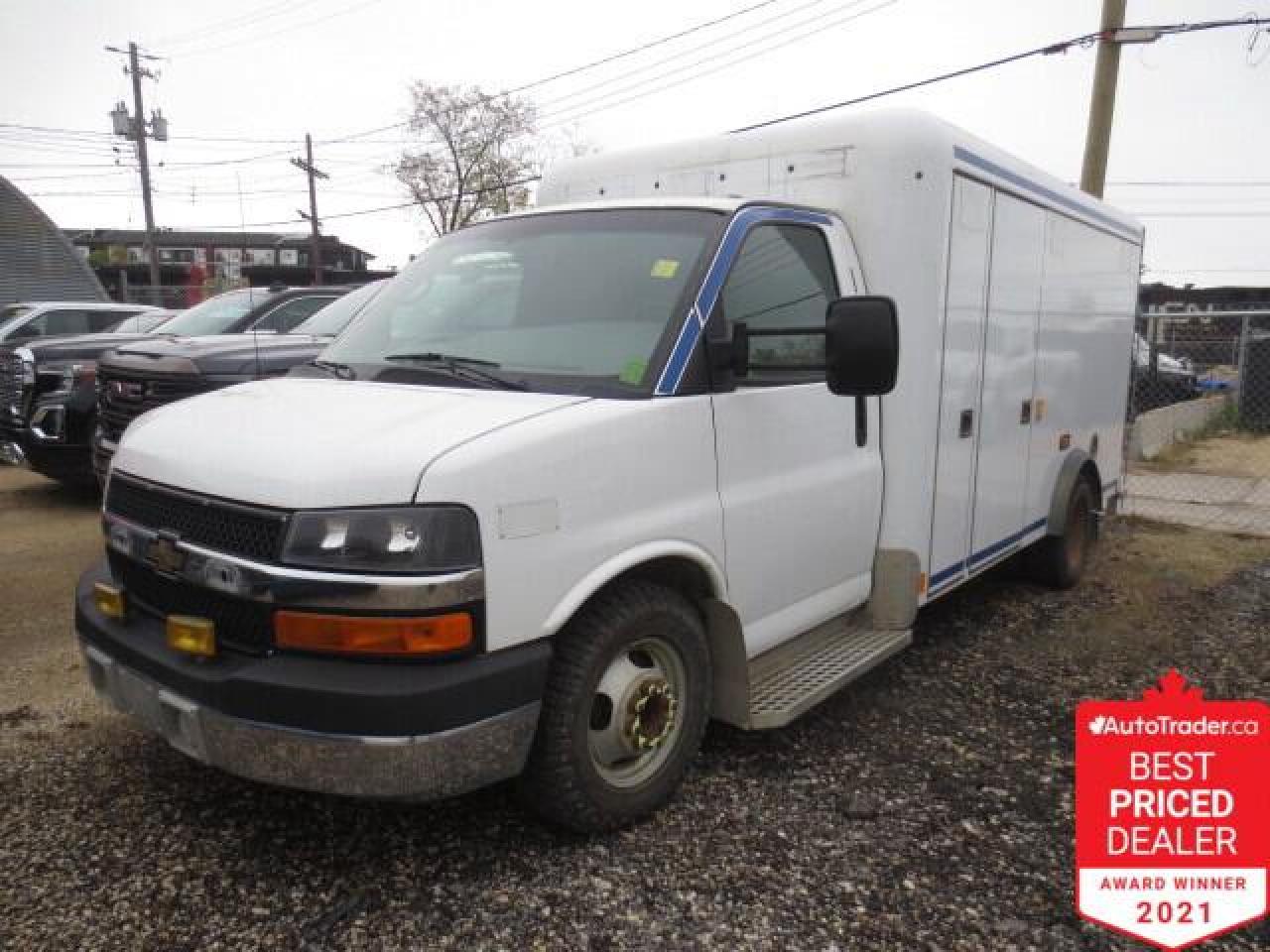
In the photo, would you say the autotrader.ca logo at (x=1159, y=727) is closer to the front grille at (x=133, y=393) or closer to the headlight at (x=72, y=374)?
the front grille at (x=133, y=393)

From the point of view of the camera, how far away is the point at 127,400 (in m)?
6.69

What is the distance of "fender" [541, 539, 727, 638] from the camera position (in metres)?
2.62

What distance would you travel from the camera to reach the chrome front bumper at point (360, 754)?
236 cm

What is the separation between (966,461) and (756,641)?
5.50ft

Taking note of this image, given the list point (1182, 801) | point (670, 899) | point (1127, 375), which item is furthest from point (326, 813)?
point (1127, 375)

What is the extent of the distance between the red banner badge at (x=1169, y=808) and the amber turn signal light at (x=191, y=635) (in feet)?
7.20

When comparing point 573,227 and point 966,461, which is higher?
point 573,227

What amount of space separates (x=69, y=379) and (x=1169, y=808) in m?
8.60

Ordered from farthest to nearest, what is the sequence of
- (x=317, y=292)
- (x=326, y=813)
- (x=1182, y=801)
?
(x=317, y=292) → (x=326, y=813) → (x=1182, y=801)

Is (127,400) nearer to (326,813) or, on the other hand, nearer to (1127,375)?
(326,813)

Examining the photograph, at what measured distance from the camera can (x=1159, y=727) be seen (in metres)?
1.99

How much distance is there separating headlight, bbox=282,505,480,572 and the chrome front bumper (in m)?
0.43

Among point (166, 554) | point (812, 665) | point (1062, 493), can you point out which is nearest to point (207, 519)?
point (166, 554)

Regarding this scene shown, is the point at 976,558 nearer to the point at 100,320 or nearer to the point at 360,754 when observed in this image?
the point at 360,754
